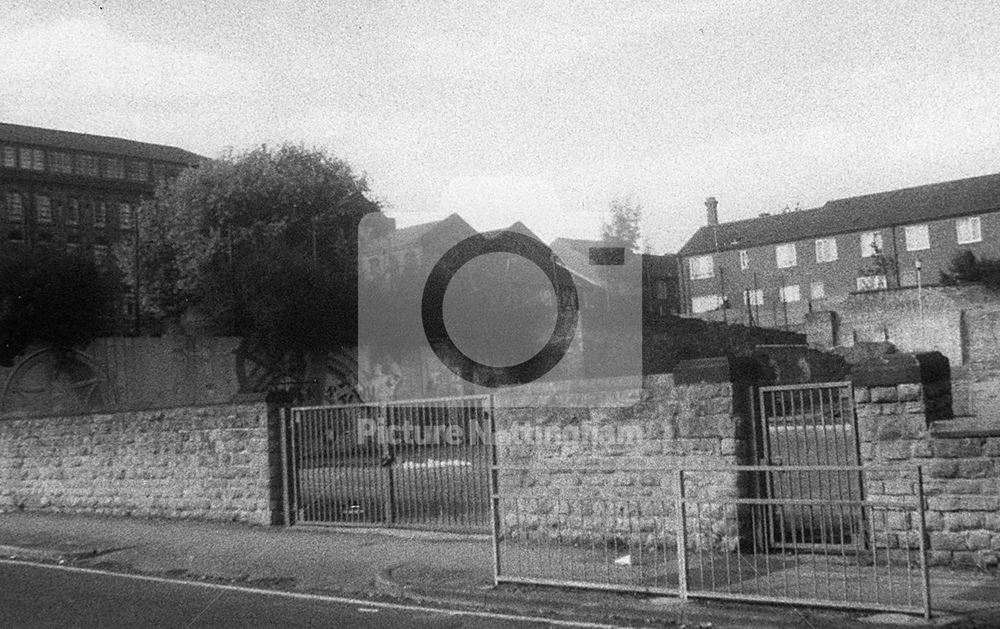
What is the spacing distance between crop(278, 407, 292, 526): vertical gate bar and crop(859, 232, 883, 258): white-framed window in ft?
190

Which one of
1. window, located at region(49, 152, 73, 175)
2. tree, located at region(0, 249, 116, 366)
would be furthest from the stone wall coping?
window, located at region(49, 152, 73, 175)

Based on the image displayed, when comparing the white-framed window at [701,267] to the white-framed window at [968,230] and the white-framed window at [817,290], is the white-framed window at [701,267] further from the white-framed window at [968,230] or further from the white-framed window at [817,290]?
the white-framed window at [968,230]

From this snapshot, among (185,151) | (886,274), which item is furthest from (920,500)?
(185,151)

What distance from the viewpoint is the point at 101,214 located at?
79.2m

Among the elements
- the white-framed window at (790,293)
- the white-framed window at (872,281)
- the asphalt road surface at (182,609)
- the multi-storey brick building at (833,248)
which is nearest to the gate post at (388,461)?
the asphalt road surface at (182,609)

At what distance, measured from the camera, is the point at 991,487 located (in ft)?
28.7

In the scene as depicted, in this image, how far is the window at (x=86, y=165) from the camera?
262 ft

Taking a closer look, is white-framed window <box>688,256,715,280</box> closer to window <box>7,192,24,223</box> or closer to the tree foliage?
the tree foliage

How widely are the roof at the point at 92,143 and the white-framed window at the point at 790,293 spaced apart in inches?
1809

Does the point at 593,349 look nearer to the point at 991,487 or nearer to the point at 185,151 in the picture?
the point at 991,487

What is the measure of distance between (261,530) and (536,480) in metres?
4.55

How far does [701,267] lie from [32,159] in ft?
177

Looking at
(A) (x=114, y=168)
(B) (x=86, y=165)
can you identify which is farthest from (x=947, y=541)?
(A) (x=114, y=168)

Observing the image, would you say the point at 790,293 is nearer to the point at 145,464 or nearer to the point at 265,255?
the point at 265,255
